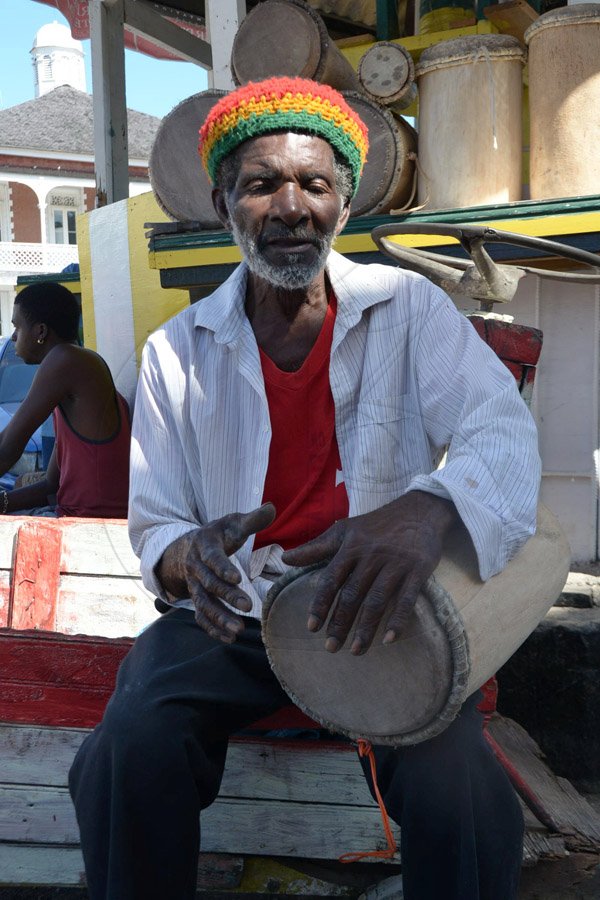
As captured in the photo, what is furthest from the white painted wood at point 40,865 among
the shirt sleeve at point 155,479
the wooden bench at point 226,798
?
the shirt sleeve at point 155,479

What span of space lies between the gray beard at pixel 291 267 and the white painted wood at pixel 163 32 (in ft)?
15.6

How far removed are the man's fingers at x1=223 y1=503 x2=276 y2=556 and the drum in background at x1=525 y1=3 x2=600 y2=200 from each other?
2373 millimetres

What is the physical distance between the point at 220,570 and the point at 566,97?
2.58 meters

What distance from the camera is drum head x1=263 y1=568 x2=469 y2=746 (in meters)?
1.50

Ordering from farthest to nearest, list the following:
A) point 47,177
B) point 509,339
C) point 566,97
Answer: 1. point 47,177
2. point 566,97
3. point 509,339

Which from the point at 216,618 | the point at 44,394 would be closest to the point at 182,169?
the point at 44,394

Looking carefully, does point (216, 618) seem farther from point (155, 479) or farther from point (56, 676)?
point (56, 676)

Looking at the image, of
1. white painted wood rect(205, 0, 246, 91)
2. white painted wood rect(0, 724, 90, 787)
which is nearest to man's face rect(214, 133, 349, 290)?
white painted wood rect(0, 724, 90, 787)

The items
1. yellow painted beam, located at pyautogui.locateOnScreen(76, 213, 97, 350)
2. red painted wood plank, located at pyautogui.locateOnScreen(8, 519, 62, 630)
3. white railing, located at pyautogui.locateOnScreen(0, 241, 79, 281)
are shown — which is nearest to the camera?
red painted wood plank, located at pyautogui.locateOnScreen(8, 519, 62, 630)

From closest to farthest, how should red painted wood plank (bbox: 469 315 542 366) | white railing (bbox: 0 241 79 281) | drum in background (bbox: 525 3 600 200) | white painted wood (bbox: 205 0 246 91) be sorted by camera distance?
red painted wood plank (bbox: 469 315 542 366) < drum in background (bbox: 525 3 600 200) < white painted wood (bbox: 205 0 246 91) < white railing (bbox: 0 241 79 281)

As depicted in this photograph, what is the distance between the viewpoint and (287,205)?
2.01 meters

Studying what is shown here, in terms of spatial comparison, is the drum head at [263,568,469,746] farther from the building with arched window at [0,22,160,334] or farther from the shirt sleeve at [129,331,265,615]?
the building with arched window at [0,22,160,334]

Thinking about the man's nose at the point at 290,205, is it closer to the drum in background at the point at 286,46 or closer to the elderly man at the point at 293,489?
the elderly man at the point at 293,489

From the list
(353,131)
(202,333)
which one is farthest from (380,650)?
(353,131)
